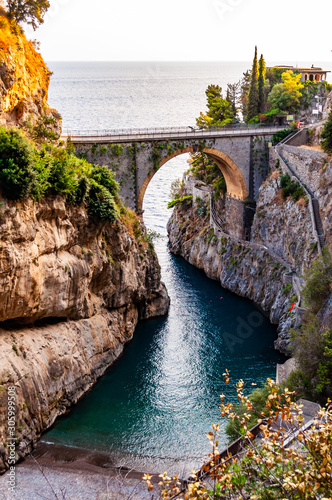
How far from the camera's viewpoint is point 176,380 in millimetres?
33094

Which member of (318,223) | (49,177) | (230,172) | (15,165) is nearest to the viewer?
(15,165)

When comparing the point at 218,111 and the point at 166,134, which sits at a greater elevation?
the point at 218,111

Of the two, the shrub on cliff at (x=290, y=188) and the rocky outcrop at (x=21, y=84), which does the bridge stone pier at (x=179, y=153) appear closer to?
the shrub on cliff at (x=290, y=188)

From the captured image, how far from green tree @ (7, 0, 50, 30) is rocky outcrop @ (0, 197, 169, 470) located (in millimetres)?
15432

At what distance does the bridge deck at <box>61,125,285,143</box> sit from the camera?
44.5m

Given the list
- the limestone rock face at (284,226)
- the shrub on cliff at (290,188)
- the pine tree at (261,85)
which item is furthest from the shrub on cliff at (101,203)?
the pine tree at (261,85)

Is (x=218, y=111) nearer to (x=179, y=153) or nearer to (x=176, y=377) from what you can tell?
A: (x=179, y=153)

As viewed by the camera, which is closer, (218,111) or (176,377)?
(176,377)

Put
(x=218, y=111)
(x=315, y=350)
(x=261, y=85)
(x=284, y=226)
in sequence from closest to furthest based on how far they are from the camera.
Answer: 1. (x=315, y=350)
2. (x=284, y=226)
3. (x=261, y=85)
4. (x=218, y=111)

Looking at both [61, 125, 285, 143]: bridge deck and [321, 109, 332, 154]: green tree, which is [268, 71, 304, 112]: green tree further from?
[321, 109, 332, 154]: green tree


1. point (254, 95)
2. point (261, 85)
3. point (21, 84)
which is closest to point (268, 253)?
point (254, 95)

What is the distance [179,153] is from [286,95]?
57.0ft

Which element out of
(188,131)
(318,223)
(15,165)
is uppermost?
(188,131)

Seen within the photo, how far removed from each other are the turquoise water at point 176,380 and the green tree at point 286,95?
22.7 meters
